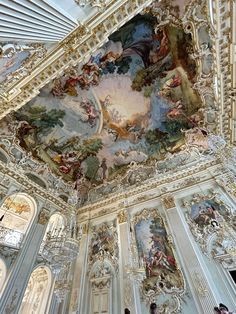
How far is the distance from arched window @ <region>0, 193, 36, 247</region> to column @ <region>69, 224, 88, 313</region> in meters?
3.11

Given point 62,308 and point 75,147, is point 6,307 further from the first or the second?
point 75,147

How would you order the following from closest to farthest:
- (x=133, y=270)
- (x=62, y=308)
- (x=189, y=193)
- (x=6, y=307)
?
(x=6, y=307) < (x=133, y=270) < (x=62, y=308) < (x=189, y=193)

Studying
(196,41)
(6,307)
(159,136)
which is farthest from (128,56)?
(6,307)

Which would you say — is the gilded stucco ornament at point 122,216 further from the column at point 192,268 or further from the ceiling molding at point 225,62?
the ceiling molding at point 225,62

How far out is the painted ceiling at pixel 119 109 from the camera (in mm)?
9375

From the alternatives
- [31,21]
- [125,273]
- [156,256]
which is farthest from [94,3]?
[125,273]

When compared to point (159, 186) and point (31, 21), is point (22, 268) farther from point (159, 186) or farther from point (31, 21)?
point (31, 21)

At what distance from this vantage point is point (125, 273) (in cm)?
851

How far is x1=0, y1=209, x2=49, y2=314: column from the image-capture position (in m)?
7.30

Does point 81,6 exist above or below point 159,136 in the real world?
below

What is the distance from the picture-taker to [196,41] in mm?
7453

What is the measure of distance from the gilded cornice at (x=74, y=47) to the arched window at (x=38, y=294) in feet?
25.2

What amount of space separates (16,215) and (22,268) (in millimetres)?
4317

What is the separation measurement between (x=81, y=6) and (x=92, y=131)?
803cm
